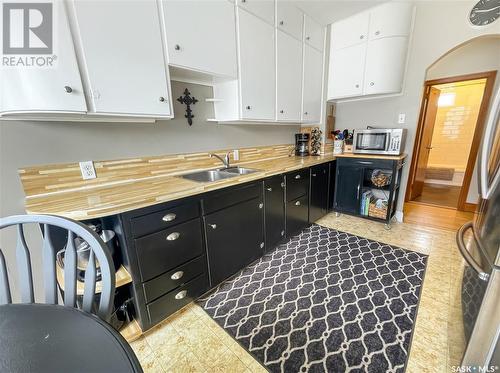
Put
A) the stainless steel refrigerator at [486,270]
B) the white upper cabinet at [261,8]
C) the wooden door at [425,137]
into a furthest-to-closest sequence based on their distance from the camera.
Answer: the wooden door at [425,137] < the white upper cabinet at [261,8] < the stainless steel refrigerator at [486,270]

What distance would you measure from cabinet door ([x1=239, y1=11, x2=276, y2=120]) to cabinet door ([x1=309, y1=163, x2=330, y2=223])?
36.1 inches

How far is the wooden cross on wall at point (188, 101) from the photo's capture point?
6.08 feet

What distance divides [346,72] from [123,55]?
8.64 ft

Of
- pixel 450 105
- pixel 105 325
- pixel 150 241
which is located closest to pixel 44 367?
pixel 105 325

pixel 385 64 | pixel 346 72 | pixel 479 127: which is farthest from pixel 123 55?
pixel 479 127

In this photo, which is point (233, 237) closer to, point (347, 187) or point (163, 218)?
point (163, 218)

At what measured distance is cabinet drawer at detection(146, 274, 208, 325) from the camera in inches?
52.9

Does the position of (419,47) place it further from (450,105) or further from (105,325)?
(105,325)

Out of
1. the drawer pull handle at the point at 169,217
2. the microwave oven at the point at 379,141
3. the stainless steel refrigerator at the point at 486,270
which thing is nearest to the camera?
the stainless steel refrigerator at the point at 486,270

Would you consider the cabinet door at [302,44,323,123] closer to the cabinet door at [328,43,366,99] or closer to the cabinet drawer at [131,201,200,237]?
the cabinet door at [328,43,366,99]

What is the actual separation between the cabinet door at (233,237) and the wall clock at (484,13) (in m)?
2.86

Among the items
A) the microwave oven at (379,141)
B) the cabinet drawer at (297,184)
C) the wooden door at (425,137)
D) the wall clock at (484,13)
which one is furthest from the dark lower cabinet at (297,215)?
the wall clock at (484,13)

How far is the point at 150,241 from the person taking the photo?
124cm

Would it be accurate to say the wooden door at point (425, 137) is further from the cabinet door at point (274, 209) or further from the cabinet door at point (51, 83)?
the cabinet door at point (51, 83)
